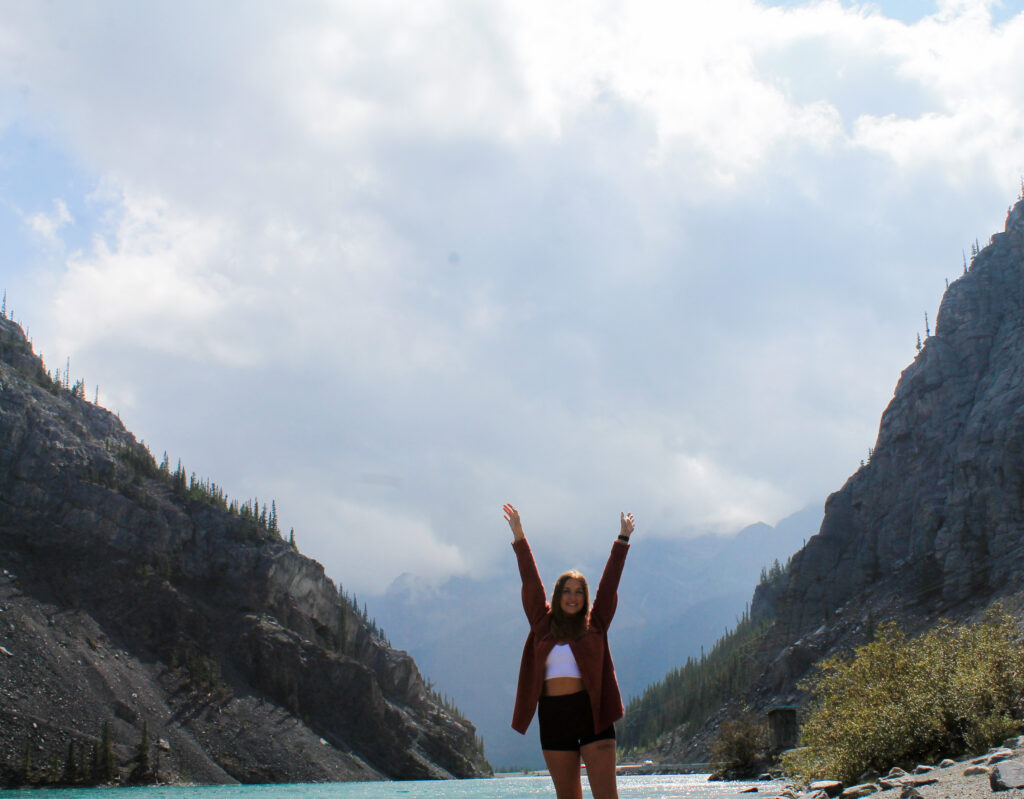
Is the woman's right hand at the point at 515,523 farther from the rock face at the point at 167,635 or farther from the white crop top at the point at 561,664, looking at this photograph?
the rock face at the point at 167,635

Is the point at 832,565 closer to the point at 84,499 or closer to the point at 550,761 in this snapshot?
the point at 84,499

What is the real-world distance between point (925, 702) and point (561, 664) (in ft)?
72.0

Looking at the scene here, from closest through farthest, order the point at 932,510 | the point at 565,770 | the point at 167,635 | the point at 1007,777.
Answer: the point at 565,770
the point at 1007,777
the point at 167,635
the point at 932,510

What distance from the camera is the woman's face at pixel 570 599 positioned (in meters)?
8.48

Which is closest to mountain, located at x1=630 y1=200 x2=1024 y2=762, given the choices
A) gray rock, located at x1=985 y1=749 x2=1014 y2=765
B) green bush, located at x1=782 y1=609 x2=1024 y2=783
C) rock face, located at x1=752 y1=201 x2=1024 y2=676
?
rock face, located at x1=752 y1=201 x2=1024 y2=676

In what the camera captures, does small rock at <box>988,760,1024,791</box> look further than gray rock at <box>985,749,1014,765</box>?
No

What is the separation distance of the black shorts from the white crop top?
20cm

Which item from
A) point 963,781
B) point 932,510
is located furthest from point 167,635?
point 963,781

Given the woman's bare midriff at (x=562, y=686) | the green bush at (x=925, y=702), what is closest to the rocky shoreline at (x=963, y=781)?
the green bush at (x=925, y=702)

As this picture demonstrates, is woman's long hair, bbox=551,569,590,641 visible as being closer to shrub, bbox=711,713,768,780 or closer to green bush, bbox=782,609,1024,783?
green bush, bbox=782,609,1024,783

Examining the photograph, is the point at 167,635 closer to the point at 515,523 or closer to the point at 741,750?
the point at 741,750

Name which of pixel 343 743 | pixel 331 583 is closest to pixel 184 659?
pixel 343 743

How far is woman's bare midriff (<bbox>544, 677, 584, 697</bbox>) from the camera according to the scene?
26.9 feet

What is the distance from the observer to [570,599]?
8.49 meters
